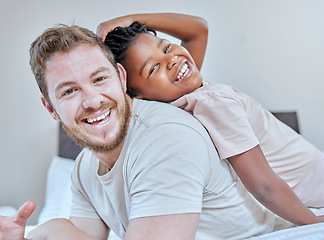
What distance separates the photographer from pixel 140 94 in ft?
3.85

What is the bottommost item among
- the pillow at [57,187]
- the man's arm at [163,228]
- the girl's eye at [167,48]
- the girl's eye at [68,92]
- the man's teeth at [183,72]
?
the pillow at [57,187]

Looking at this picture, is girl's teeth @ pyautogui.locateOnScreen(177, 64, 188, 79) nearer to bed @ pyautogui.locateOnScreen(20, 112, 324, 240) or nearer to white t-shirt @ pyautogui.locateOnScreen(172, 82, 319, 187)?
white t-shirt @ pyautogui.locateOnScreen(172, 82, 319, 187)

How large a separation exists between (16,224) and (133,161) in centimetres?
30

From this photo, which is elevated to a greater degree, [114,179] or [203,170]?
[203,170]

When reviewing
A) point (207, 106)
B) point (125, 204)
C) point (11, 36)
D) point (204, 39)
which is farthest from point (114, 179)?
point (11, 36)

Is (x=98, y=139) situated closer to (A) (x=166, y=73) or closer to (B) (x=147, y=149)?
(B) (x=147, y=149)

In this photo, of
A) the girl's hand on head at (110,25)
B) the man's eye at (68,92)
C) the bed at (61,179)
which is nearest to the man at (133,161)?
the man's eye at (68,92)

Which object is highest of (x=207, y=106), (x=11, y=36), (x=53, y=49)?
(x=53, y=49)

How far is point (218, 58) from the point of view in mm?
2301

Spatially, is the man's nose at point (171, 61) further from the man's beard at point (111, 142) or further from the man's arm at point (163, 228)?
the man's arm at point (163, 228)

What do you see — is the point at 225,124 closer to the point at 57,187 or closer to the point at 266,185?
the point at 266,185

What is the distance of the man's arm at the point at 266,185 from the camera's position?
891mm

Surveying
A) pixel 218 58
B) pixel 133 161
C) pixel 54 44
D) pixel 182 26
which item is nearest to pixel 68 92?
pixel 54 44

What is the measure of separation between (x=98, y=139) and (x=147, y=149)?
0.64 feet
